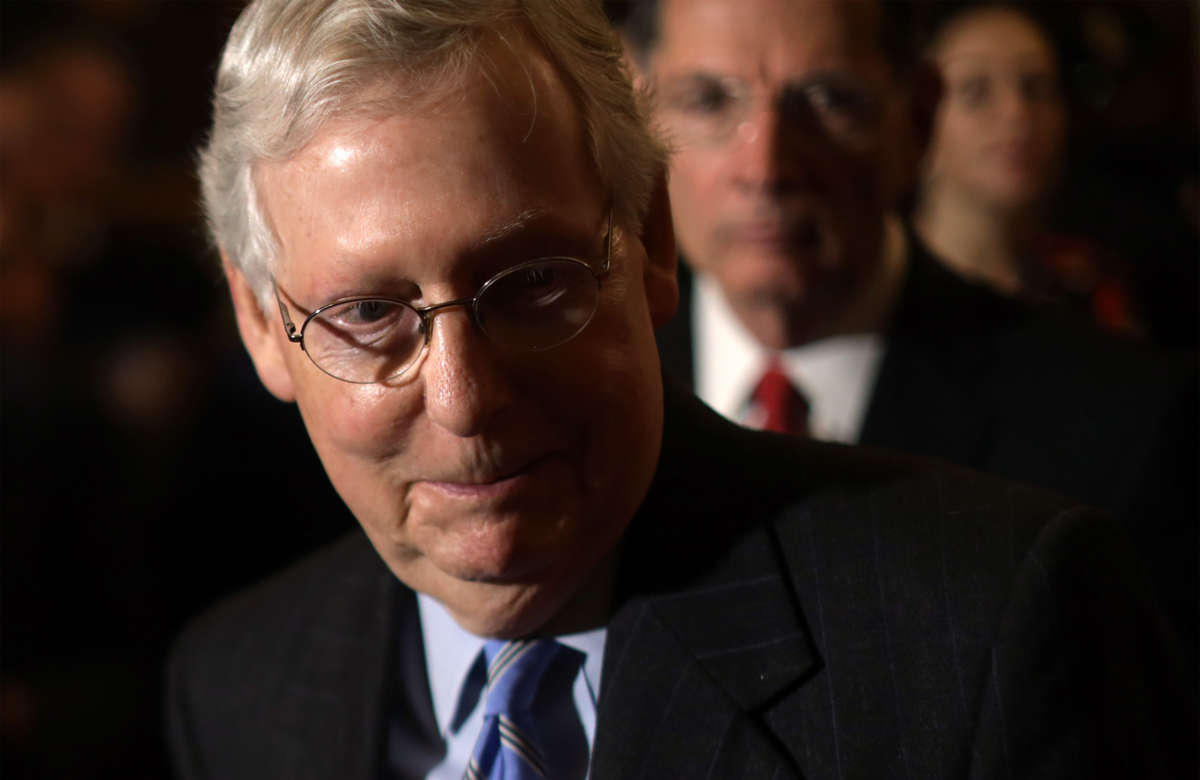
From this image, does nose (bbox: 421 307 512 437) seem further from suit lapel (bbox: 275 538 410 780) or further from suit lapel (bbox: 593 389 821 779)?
suit lapel (bbox: 275 538 410 780)

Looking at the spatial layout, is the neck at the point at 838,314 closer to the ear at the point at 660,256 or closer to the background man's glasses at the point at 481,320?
the ear at the point at 660,256

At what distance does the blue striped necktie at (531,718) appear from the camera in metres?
1.11

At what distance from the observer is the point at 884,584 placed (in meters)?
1.06

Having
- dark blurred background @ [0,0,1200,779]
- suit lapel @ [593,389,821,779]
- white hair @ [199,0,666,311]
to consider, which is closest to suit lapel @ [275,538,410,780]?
suit lapel @ [593,389,821,779]

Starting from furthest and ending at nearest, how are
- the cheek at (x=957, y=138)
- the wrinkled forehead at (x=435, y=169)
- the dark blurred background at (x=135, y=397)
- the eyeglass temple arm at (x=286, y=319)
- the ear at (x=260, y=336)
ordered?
1. the dark blurred background at (x=135, y=397)
2. the cheek at (x=957, y=138)
3. the ear at (x=260, y=336)
4. the eyeglass temple arm at (x=286, y=319)
5. the wrinkled forehead at (x=435, y=169)

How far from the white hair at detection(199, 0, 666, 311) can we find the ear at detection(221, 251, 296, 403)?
28mm

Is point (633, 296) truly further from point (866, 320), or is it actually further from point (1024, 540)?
point (866, 320)

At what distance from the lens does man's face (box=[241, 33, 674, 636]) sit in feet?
2.93

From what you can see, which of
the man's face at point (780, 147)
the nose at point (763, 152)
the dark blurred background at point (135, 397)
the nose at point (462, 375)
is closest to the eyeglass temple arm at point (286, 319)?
the nose at point (462, 375)

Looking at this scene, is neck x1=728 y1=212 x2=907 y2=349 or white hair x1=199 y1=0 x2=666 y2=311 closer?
white hair x1=199 y1=0 x2=666 y2=311

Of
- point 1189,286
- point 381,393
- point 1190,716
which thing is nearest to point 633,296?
point 381,393

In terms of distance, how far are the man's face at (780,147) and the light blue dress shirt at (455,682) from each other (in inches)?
20.8

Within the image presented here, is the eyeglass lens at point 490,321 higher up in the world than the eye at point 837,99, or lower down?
higher up

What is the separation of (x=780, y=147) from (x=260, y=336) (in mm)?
649
